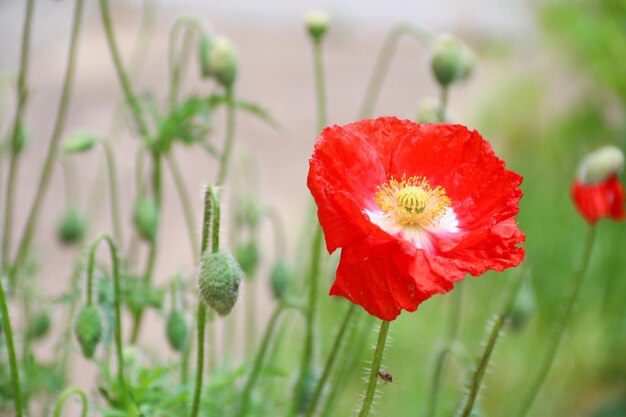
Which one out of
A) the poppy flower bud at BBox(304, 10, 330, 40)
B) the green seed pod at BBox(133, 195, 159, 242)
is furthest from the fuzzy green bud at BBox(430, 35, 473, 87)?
the green seed pod at BBox(133, 195, 159, 242)

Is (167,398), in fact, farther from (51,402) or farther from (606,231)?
(606,231)

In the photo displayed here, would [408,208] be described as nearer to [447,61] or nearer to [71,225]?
[447,61]

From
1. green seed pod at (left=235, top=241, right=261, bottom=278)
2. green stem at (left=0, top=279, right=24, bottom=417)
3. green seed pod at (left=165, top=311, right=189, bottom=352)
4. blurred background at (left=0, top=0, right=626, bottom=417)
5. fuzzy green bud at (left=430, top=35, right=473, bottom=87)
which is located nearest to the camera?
green stem at (left=0, top=279, right=24, bottom=417)

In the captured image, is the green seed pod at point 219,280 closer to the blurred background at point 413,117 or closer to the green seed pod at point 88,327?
the green seed pod at point 88,327

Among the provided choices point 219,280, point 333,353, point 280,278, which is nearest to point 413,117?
point 280,278

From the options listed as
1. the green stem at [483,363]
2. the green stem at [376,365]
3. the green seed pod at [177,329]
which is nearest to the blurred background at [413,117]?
the green seed pod at [177,329]

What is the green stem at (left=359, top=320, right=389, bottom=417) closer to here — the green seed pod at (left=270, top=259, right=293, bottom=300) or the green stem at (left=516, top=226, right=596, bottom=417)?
the green stem at (left=516, top=226, right=596, bottom=417)
